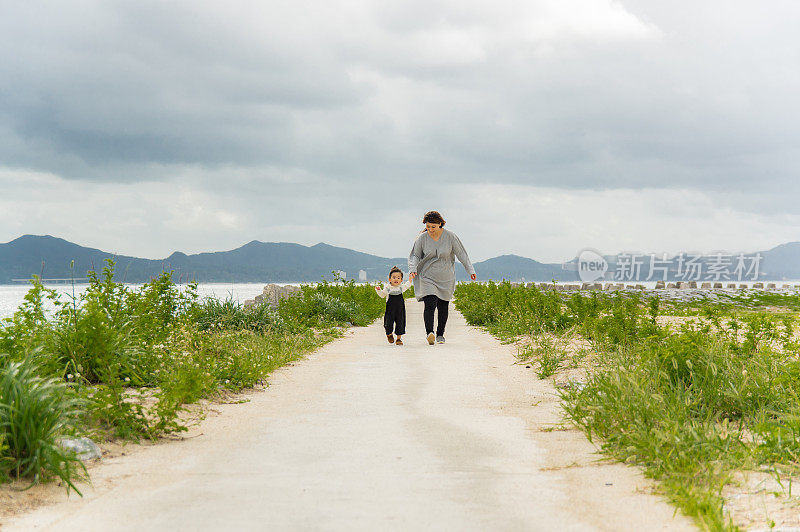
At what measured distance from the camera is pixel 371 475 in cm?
371

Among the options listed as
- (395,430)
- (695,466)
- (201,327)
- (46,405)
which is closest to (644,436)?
(695,466)

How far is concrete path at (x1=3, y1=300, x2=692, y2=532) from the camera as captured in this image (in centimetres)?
309

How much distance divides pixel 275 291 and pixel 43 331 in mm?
14610

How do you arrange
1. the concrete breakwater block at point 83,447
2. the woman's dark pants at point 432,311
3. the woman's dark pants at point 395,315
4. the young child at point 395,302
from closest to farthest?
the concrete breakwater block at point 83,447 < the young child at point 395,302 < the woman's dark pants at point 395,315 < the woman's dark pants at point 432,311

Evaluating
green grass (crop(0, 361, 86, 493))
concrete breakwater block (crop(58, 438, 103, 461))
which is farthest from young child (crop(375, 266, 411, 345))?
green grass (crop(0, 361, 86, 493))

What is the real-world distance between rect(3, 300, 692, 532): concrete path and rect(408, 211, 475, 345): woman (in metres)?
5.72

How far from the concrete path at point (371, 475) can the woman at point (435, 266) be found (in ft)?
18.8

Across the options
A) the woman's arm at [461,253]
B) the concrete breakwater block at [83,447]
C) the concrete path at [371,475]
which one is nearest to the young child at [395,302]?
the woman's arm at [461,253]

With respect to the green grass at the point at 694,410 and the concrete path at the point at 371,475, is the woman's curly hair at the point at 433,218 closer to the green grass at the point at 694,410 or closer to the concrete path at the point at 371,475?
the green grass at the point at 694,410

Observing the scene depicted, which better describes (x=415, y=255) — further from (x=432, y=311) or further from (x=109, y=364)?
(x=109, y=364)

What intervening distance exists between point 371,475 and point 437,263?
856 centimetres

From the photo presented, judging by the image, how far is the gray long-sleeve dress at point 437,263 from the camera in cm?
1209

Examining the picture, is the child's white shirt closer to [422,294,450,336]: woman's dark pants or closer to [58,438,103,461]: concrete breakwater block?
[422,294,450,336]: woman's dark pants

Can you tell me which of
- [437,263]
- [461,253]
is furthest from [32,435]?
[461,253]
